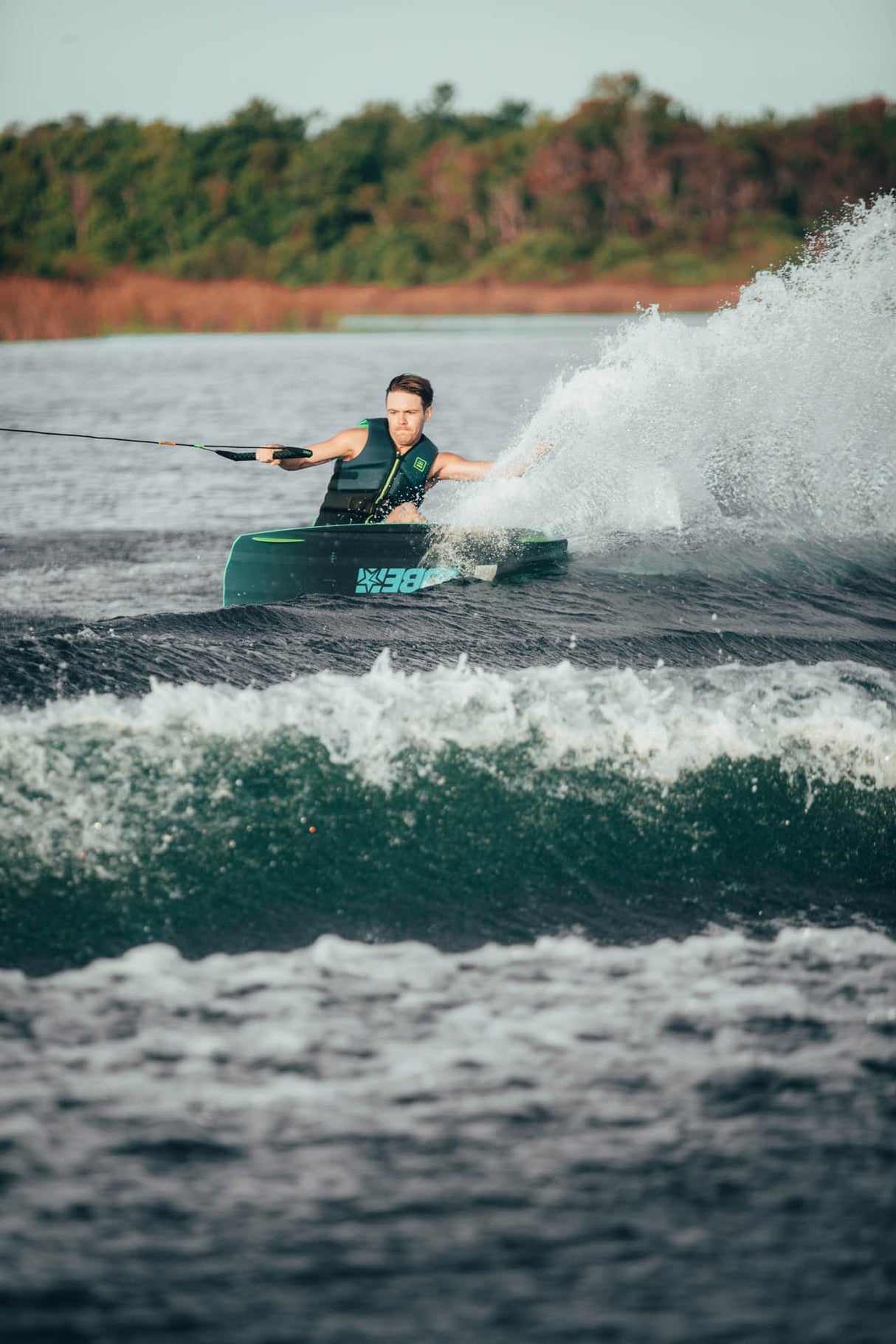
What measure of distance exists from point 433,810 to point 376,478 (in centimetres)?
314

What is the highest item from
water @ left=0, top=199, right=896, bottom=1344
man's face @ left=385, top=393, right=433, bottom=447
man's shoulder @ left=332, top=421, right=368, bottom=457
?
man's face @ left=385, top=393, right=433, bottom=447

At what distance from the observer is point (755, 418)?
8766 mm

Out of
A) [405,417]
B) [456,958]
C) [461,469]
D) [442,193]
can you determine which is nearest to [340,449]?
[405,417]

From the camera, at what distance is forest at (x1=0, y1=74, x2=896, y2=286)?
57.8m

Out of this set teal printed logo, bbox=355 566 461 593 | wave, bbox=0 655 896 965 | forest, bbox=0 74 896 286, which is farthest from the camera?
forest, bbox=0 74 896 286

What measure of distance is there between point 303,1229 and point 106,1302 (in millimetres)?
335

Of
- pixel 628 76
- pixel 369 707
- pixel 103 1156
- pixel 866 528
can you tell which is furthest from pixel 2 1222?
pixel 628 76

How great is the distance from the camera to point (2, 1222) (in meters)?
2.31

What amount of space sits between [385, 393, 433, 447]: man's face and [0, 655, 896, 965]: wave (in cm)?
212

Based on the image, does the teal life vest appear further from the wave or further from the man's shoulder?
the wave

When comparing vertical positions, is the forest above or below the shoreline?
above

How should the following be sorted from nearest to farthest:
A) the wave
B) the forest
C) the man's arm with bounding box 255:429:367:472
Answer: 1. the wave
2. the man's arm with bounding box 255:429:367:472
3. the forest

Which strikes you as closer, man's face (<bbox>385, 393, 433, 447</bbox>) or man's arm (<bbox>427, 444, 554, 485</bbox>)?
man's face (<bbox>385, 393, 433, 447</bbox>)

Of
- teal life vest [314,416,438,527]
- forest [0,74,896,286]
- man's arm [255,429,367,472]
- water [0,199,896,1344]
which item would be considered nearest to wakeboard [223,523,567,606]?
water [0,199,896,1344]
